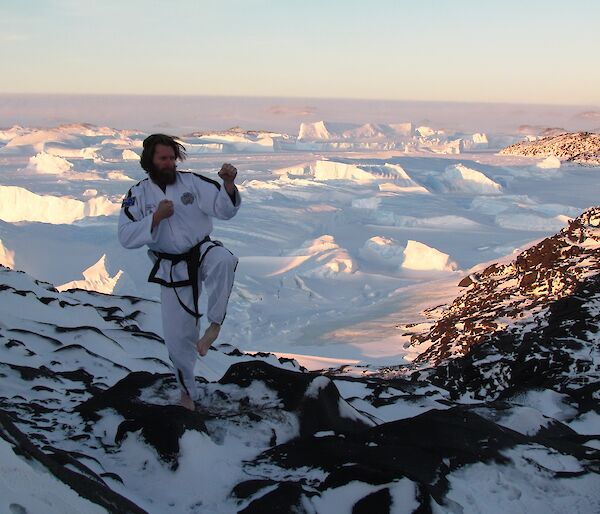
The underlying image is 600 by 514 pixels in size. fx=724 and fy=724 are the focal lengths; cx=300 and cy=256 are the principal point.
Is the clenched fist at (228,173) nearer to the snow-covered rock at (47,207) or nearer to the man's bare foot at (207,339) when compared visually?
the man's bare foot at (207,339)

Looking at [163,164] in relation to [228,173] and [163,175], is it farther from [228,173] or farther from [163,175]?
[228,173]

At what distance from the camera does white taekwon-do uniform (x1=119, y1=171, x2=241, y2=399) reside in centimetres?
444

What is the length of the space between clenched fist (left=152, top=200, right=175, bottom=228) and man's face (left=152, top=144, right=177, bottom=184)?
26 cm

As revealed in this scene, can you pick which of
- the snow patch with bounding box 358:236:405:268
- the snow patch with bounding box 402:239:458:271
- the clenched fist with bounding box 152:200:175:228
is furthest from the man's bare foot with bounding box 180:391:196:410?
the snow patch with bounding box 358:236:405:268

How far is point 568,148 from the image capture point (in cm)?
→ 11981

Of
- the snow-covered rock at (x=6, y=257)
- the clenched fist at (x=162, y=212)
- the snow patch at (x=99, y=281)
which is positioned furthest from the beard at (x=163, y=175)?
the snow-covered rock at (x=6, y=257)

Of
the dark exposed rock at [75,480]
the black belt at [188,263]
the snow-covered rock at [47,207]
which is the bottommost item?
the snow-covered rock at [47,207]

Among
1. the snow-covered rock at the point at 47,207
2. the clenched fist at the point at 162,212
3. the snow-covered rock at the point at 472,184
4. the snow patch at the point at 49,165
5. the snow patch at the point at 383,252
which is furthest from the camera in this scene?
the snow patch at the point at 49,165

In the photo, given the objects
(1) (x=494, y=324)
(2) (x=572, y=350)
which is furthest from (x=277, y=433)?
(1) (x=494, y=324)

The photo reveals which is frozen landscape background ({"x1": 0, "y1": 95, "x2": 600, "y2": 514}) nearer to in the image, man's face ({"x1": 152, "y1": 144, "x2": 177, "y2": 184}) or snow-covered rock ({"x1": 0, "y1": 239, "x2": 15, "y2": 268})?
man's face ({"x1": 152, "y1": 144, "x2": 177, "y2": 184})

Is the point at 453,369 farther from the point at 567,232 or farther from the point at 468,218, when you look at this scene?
the point at 468,218

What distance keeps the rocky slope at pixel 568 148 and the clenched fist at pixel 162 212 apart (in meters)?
109

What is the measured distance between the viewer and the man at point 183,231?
175 inches

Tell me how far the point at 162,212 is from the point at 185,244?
0.98 ft
